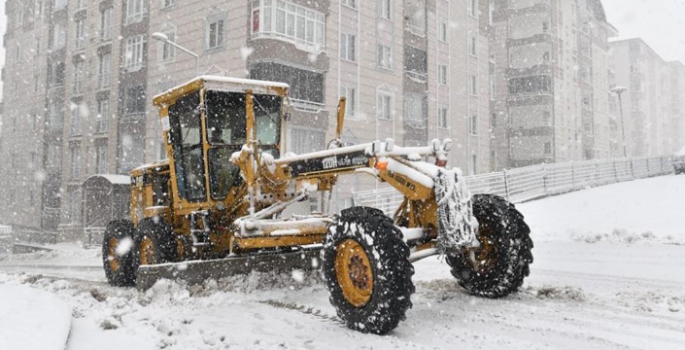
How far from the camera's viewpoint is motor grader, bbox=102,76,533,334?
5.24 m

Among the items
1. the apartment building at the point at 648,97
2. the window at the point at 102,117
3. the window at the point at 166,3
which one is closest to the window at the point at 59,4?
the window at the point at 102,117

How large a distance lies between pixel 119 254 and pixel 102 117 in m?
28.5

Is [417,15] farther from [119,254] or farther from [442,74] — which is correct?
[119,254]

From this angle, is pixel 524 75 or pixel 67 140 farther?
pixel 524 75

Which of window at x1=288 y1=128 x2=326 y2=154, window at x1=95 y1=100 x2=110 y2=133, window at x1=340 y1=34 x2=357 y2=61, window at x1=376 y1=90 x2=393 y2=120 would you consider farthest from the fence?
window at x1=95 y1=100 x2=110 y2=133

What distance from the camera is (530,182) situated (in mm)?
21266

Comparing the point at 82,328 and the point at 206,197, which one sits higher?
the point at 206,197

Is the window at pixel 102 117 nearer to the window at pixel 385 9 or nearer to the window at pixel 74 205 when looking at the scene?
the window at pixel 74 205

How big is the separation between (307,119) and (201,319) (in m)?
20.2

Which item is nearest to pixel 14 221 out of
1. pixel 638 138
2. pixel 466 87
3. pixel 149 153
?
pixel 149 153

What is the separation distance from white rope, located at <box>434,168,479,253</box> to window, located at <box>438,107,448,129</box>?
1192 inches

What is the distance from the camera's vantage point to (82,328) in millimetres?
5238

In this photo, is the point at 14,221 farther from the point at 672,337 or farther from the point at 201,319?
the point at 672,337

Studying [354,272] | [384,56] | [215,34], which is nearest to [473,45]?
[384,56]
